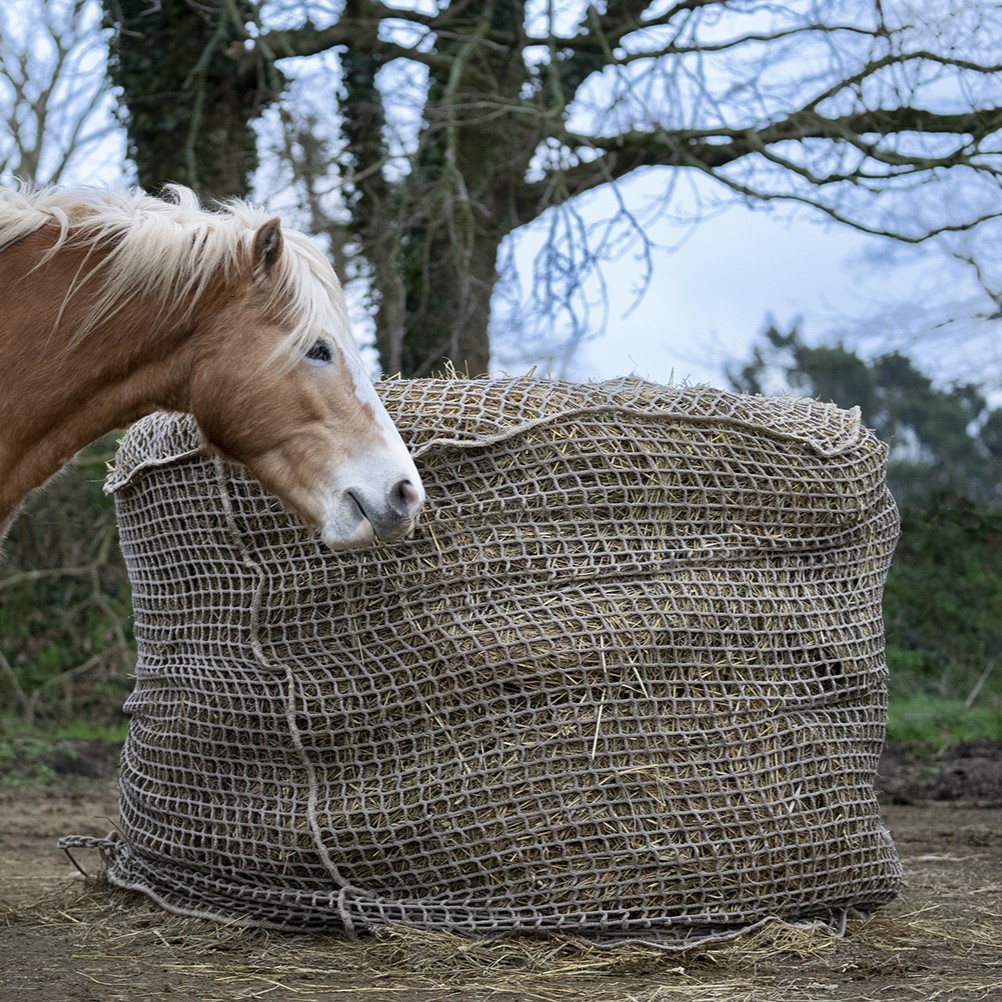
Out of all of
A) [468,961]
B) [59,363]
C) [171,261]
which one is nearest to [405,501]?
[171,261]

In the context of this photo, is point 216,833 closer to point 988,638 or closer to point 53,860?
point 53,860

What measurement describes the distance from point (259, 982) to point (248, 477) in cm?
136

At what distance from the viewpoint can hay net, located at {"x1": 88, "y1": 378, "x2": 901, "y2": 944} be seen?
3.22 metres

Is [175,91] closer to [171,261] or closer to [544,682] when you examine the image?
[171,261]

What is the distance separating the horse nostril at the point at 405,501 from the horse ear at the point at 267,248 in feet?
2.14

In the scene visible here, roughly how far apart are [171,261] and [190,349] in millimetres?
222

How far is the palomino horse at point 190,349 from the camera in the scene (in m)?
2.89

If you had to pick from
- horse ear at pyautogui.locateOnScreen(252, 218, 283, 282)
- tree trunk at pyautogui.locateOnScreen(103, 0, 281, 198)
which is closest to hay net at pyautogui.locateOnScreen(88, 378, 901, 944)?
horse ear at pyautogui.locateOnScreen(252, 218, 283, 282)

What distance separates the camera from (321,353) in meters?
2.94

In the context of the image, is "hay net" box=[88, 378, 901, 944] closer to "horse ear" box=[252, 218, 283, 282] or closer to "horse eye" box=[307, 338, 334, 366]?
"horse eye" box=[307, 338, 334, 366]

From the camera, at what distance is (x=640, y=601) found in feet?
10.9

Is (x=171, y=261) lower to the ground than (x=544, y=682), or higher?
higher

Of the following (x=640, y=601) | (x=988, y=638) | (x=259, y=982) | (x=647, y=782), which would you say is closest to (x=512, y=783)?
(x=647, y=782)

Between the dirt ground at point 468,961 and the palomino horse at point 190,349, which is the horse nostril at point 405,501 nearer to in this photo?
the palomino horse at point 190,349
